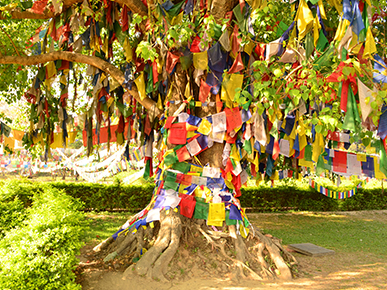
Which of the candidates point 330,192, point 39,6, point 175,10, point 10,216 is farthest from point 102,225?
point 330,192

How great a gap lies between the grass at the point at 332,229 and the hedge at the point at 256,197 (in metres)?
0.74

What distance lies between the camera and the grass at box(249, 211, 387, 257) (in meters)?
7.19

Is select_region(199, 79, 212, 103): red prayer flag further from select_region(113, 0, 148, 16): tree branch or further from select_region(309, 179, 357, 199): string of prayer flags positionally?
select_region(309, 179, 357, 199): string of prayer flags

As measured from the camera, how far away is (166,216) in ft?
16.0

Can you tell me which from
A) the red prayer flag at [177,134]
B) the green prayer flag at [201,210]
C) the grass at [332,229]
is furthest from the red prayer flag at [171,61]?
the grass at [332,229]

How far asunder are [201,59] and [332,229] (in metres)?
6.92

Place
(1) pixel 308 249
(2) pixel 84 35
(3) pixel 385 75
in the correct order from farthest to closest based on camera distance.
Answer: (1) pixel 308 249
(2) pixel 84 35
(3) pixel 385 75

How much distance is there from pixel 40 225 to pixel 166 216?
6.28ft

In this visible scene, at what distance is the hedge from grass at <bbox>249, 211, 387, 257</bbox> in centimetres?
74

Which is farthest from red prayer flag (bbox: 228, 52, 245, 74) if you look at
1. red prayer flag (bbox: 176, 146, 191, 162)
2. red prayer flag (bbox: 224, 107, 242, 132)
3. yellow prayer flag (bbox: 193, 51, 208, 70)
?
red prayer flag (bbox: 176, 146, 191, 162)

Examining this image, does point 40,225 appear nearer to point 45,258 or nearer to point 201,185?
point 45,258

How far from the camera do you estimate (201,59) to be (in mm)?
4773

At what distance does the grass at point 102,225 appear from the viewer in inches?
273

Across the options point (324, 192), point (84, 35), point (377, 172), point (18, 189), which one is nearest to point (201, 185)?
point (84, 35)
